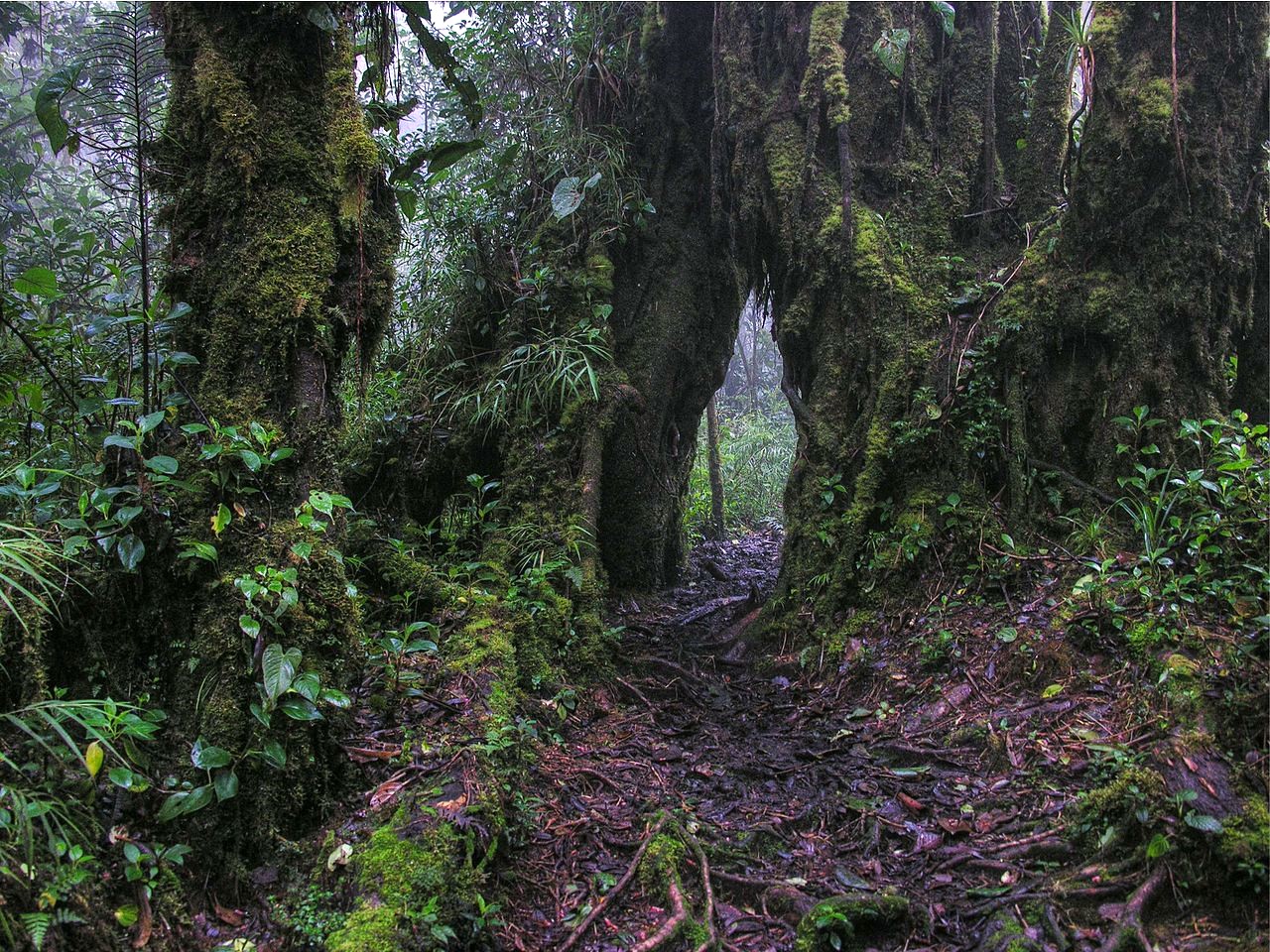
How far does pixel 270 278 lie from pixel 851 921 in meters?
2.93

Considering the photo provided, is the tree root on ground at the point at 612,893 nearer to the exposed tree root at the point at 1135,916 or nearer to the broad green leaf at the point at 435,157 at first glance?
the exposed tree root at the point at 1135,916

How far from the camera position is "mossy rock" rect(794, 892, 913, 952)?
221cm

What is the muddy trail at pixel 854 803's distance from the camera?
224 cm

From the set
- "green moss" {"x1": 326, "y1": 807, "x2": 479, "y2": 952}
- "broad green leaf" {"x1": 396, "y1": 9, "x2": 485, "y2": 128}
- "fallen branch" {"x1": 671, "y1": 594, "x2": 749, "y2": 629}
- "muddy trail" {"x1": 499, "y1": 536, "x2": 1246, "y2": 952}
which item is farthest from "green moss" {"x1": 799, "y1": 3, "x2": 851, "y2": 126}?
"green moss" {"x1": 326, "y1": 807, "x2": 479, "y2": 952}

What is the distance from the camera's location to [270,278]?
9.21ft

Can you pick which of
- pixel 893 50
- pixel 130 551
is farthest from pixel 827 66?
pixel 130 551

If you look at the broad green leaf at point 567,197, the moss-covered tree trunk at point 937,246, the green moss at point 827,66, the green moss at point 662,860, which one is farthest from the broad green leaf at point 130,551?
the green moss at point 827,66

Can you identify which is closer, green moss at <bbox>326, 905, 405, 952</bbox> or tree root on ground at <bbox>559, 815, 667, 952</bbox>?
green moss at <bbox>326, 905, 405, 952</bbox>

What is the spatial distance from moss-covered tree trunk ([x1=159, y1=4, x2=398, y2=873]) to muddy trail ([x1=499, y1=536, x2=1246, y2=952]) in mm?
1063

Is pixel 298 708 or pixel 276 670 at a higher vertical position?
pixel 276 670

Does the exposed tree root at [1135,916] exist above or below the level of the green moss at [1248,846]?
below

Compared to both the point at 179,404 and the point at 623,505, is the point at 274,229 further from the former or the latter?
the point at 623,505

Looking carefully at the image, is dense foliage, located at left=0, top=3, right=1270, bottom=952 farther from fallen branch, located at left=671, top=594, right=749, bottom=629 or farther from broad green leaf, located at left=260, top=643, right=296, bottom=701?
fallen branch, located at left=671, top=594, right=749, bottom=629

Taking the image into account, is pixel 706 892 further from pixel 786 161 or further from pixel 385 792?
pixel 786 161
